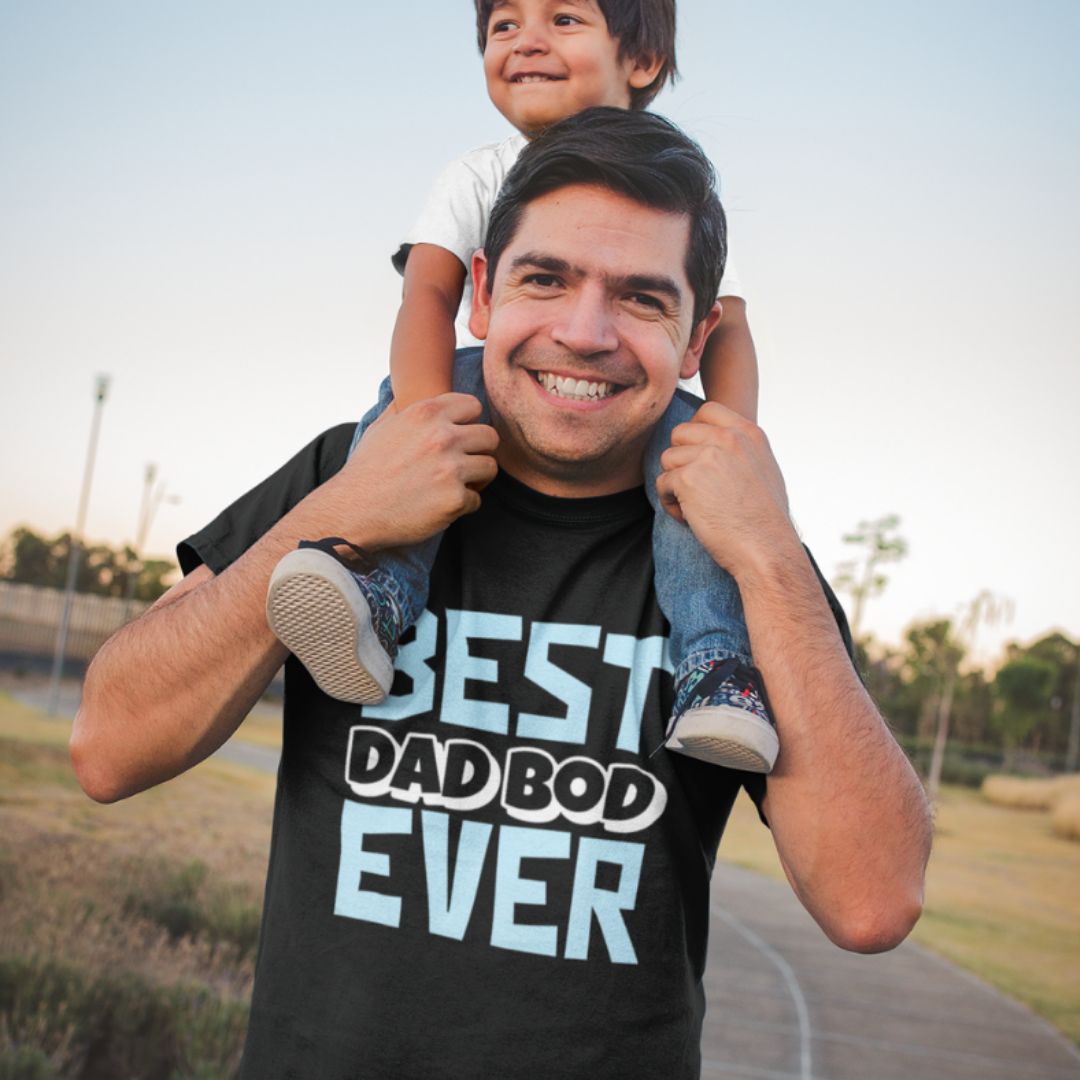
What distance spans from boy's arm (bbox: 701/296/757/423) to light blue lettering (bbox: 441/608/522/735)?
0.65 m

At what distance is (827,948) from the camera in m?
9.10

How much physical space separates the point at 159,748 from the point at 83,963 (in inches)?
169

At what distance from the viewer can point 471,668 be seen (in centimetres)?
140

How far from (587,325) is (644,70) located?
0.99 metres

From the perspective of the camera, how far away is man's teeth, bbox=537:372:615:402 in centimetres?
141

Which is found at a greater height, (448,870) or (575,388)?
(575,388)

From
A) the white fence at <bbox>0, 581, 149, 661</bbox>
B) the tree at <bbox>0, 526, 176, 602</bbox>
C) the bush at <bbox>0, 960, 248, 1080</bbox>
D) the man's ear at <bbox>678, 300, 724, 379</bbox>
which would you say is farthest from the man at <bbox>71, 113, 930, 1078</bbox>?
the tree at <bbox>0, 526, 176, 602</bbox>

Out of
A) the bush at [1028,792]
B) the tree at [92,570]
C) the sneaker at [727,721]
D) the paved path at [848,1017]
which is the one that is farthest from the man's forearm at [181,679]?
the tree at [92,570]

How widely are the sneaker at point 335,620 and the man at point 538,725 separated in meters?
0.08

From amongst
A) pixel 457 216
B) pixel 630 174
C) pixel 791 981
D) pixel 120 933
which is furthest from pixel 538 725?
pixel 791 981

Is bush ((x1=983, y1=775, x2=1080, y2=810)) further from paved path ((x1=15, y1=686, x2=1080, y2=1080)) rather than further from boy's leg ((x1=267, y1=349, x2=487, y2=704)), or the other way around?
boy's leg ((x1=267, y1=349, x2=487, y2=704))

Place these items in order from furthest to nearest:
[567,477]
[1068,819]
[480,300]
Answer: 1. [1068,819]
2. [480,300]
3. [567,477]

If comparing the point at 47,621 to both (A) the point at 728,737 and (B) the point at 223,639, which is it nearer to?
(B) the point at 223,639

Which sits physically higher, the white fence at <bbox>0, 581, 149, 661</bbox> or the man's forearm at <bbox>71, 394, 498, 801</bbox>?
the man's forearm at <bbox>71, 394, 498, 801</bbox>
